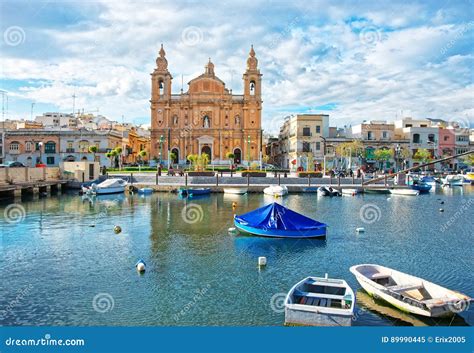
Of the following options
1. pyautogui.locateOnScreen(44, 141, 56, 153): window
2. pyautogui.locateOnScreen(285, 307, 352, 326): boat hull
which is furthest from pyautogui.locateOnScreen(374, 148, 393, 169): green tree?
pyautogui.locateOnScreen(285, 307, 352, 326): boat hull

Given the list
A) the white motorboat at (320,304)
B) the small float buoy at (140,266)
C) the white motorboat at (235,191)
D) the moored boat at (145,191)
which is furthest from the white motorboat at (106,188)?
the white motorboat at (320,304)

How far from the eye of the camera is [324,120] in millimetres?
76625

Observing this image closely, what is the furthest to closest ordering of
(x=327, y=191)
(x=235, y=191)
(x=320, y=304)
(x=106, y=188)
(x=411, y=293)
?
(x=235, y=191), (x=106, y=188), (x=327, y=191), (x=411, y=293), (x=320, y=304)

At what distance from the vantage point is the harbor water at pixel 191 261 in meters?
12.8

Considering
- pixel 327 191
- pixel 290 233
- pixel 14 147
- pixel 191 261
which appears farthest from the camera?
pixel 14 147

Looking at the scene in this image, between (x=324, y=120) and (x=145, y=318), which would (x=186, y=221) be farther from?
(x=324, y=120)

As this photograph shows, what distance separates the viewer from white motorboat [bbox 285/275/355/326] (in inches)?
440

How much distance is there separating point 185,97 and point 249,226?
192 feet

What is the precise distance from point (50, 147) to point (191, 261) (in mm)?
63269

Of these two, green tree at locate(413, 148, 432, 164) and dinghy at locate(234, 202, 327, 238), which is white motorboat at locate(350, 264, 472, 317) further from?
green tree at locate(413, 148, 432, 164)

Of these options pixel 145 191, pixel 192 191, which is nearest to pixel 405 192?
pixel 192 191

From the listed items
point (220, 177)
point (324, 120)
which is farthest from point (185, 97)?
point (220, 177)

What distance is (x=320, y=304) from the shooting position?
12289 mm

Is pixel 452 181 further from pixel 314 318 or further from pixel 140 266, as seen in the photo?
pixel 314 318
